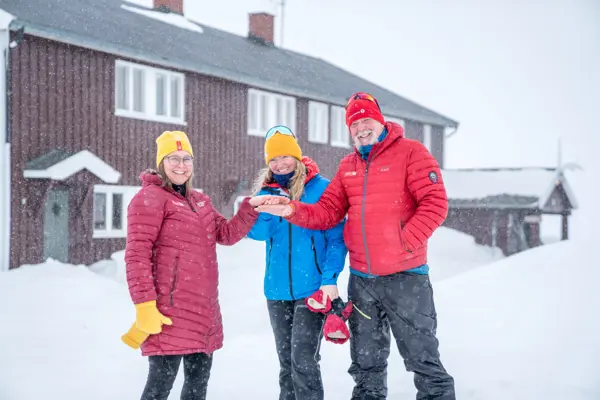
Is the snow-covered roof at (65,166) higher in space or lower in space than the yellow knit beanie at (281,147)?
higher

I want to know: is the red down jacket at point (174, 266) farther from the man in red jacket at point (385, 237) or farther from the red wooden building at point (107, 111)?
the red wooden building at point (107, 111)

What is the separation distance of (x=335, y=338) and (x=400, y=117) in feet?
67.5

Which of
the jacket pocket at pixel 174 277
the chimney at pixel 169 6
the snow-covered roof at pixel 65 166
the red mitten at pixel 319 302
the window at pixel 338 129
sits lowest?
the red mitten at pixel 319 302

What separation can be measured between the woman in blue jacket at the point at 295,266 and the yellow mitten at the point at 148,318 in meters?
0.88

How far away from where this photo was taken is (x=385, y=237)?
430cm

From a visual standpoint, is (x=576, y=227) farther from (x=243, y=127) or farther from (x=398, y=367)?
(x=398, y=367)

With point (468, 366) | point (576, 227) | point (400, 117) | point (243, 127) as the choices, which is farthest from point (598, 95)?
A: point (468, 366)

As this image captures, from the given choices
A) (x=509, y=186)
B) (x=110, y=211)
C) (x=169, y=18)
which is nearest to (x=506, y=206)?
(x=509, y=186)

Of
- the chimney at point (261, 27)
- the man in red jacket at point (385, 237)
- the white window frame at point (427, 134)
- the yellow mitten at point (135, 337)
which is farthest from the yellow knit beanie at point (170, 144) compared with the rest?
the white window frame at point (427, 134)

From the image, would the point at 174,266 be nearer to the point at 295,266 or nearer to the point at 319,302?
the point at 295,266

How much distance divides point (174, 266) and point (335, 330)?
1.14 meters

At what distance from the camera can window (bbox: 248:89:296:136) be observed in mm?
18594

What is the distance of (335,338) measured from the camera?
434 cm

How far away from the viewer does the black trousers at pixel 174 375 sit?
4145mm
